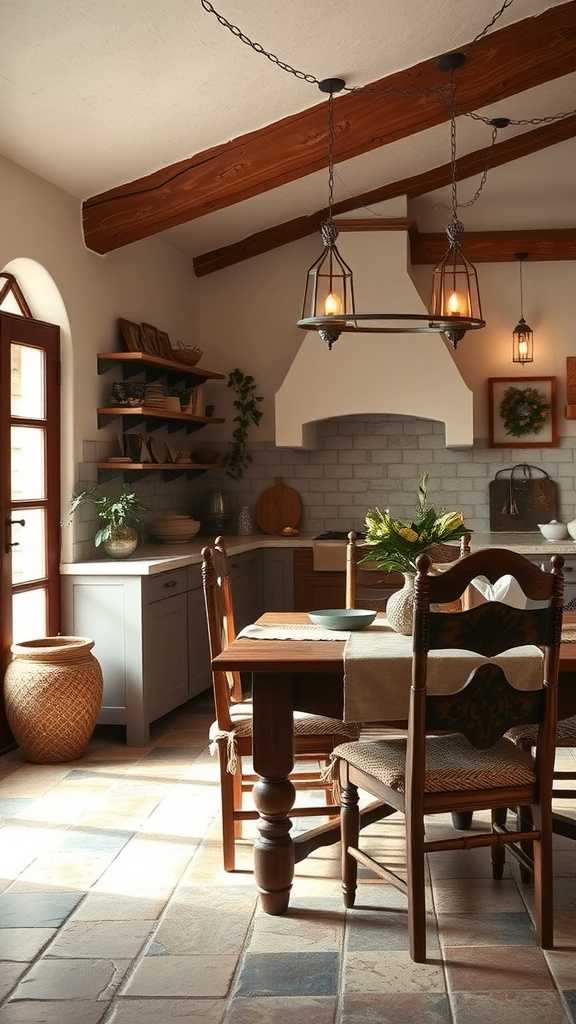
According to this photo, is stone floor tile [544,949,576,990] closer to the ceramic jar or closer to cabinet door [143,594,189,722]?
cabinet door [143,594,189,722]

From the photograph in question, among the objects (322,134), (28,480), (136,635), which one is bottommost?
(136,635)

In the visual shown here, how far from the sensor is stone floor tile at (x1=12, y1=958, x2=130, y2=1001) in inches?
109

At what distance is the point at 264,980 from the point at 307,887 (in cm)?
71

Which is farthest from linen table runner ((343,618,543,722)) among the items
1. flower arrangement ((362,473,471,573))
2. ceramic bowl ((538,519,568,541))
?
ceramic bowl ((538,519,568,541))

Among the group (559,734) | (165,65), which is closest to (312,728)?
(559,734)

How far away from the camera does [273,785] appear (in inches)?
130

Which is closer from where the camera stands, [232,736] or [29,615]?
[232,736]

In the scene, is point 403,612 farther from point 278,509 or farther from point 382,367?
point 278,509

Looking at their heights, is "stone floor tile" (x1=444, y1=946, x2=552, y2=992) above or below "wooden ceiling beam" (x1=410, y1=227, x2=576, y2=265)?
below

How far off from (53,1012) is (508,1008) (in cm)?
108

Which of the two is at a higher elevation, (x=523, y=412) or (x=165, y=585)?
(x=523, y=412)

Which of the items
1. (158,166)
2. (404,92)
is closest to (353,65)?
(404,92)

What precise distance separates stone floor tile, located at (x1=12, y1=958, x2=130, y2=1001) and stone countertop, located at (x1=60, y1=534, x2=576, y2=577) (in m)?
2.65

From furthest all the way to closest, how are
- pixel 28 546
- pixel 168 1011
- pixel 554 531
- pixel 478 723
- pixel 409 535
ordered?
pixel 554 531 → pixel 28 546 → pixel 409 535 → pixel 478 723 → pixel 168 1011
